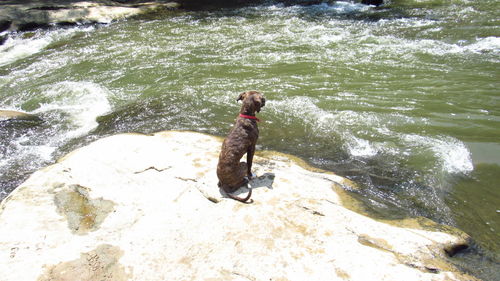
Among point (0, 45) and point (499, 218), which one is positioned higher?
point (0, 45)

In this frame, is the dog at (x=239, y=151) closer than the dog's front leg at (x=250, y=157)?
Yes

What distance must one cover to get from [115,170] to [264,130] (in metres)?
3.16

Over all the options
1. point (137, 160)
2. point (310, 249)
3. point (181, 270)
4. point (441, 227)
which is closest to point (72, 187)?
point (137, 160)

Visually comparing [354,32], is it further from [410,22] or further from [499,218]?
[499,218]

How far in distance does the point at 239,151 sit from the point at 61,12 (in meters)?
18.8

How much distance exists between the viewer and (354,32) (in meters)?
12.4

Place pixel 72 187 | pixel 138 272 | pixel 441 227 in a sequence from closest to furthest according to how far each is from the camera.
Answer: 1. pixel 138 272
2. pixel 441 227
3. pixel 72 187

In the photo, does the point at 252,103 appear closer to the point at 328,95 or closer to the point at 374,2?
the point at 328,95

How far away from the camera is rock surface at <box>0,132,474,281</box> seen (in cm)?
290

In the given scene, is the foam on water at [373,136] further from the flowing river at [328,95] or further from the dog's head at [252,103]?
the dog's head at [252,103]

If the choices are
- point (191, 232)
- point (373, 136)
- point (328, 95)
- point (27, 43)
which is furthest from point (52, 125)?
point (27, 43)

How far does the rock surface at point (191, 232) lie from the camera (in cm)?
290

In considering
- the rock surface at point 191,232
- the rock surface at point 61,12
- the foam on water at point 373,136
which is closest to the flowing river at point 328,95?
the foam on water at point 373,136

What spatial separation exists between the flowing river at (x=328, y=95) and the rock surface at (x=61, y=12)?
2.22 m
